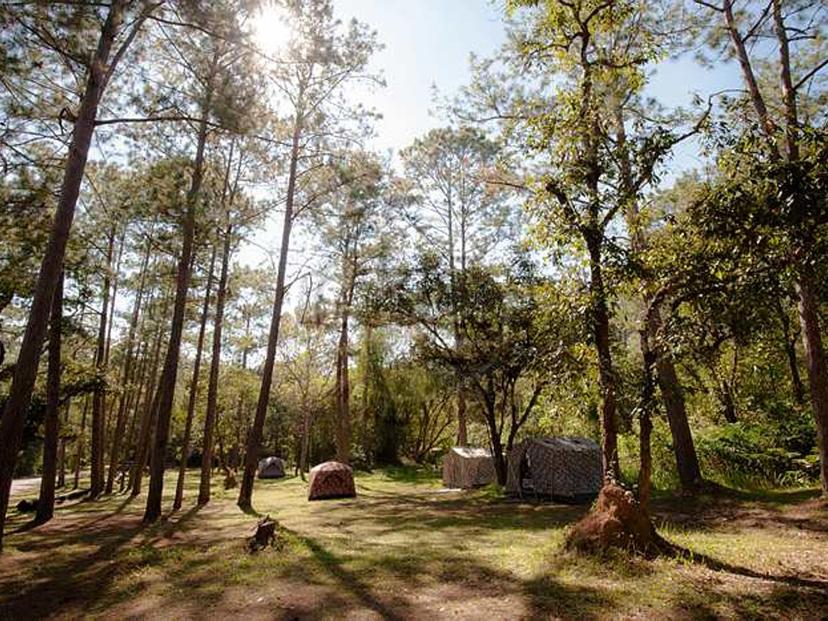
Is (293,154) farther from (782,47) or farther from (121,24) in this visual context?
(782,47)

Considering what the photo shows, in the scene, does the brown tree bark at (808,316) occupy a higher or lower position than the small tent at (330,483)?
higher

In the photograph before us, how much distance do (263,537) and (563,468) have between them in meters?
8.48

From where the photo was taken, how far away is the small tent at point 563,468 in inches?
537

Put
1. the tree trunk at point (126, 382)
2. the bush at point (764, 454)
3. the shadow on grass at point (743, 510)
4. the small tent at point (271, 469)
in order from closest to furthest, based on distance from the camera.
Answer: the shadow on grass at point (743, 510) → the bush at point (764, 454) → the tree trunk at point (126, 382) → the small tent at point (271, 469)

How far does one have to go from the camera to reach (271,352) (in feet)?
43.1

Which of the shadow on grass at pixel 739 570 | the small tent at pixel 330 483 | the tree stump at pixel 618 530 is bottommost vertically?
the small tent at pixel 330 483

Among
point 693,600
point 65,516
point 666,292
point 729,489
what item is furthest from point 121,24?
point 729,489

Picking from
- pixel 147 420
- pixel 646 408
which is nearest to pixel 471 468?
pixel 147 420

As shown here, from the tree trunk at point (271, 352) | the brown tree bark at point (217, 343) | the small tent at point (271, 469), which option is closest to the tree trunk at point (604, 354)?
the tree trunk at point (271, 352)

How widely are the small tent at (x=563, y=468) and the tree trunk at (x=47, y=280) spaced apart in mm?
11429

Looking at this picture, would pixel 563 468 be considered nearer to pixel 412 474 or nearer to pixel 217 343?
pixel 217 343

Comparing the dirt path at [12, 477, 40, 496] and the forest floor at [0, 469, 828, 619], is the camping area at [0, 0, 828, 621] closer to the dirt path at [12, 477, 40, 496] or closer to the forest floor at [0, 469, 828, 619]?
the forest floor at [0, 469, 828, 619]

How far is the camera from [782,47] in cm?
984

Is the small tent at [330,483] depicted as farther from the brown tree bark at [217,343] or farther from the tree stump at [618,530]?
the tree stump at [618,530]
